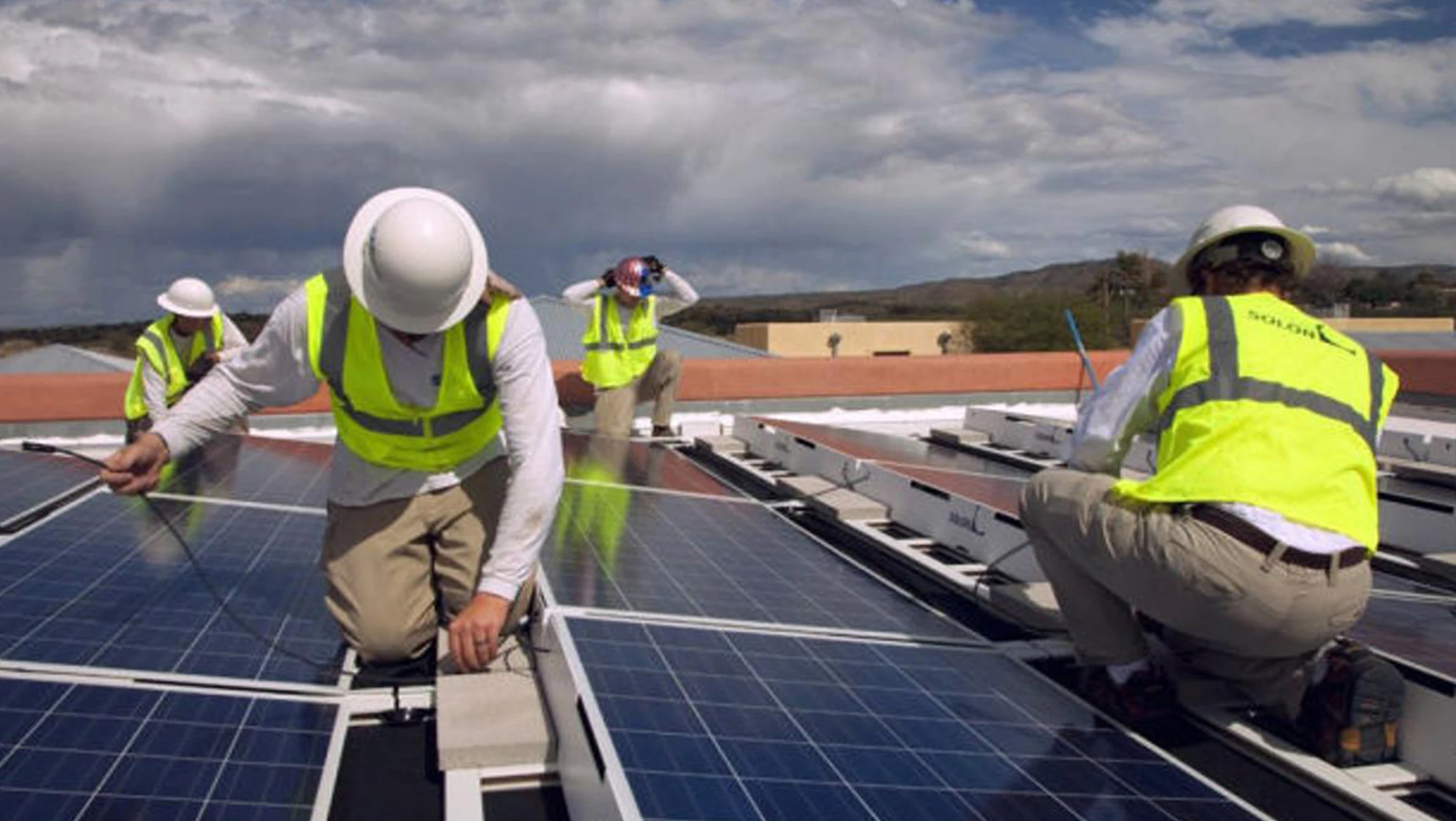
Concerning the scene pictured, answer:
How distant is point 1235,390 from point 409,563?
302 cm

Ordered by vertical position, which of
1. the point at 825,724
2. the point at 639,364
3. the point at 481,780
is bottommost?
the point at 481,780

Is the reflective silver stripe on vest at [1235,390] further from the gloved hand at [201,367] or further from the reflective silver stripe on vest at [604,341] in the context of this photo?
the gloved hand at [201,367]

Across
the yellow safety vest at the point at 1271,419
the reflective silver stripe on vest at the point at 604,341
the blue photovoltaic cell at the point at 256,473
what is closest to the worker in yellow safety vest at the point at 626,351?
the reflective silver stripe on vest at the point at 604,341

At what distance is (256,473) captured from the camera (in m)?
6.38

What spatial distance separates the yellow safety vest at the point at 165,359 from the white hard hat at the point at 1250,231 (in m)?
7.03

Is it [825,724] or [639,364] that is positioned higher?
[639,364]

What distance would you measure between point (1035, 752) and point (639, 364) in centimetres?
720

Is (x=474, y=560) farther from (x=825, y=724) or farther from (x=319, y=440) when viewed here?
(x=319, y=440)

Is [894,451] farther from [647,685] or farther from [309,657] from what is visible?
[647,685]

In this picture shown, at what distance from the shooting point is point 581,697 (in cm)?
283

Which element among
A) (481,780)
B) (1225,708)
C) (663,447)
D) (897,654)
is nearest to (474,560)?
(481,780)

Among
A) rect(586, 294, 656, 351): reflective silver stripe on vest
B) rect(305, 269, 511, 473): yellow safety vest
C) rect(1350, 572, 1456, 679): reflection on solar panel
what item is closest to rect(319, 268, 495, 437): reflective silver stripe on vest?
rect(305, 269, 511, 473): yellow safety vest

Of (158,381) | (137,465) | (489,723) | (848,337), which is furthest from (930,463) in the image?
(848,337)

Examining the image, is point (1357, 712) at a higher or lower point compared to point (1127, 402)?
lower
